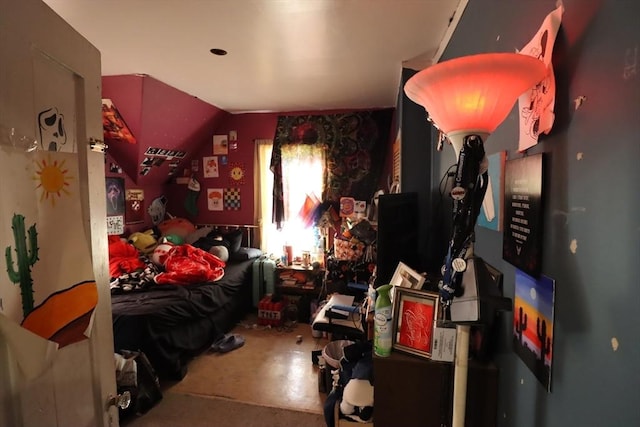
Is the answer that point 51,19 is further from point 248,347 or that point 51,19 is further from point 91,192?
point 248,347

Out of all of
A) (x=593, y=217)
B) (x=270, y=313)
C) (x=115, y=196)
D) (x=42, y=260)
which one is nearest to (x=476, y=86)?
(x=593, y=217)

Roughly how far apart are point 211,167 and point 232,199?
→ 1.61ft

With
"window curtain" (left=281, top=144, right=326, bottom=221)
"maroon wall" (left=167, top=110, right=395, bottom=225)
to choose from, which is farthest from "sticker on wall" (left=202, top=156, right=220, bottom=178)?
"window curtain" (left=281, top=144, right=326, bottom=221)

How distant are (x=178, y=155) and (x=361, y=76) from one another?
2.43 m

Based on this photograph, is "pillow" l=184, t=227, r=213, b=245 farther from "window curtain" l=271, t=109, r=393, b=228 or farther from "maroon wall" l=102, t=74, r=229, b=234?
"window curtain" l=271, t=109, r=393, b=228

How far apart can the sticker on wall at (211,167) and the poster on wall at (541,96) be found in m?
3.86

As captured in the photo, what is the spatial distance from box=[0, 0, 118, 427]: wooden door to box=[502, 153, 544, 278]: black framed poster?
1.05 meters

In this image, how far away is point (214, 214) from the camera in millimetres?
4332

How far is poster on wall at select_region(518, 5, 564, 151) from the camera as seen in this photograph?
0.71 m

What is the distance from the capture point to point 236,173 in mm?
4207

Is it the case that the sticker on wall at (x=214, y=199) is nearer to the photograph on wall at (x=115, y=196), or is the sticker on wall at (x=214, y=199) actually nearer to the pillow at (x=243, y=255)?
the pillow at (x=243, y=255)

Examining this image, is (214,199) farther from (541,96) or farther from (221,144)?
(541,96)

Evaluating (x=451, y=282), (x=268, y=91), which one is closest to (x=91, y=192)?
(x=451, y=282)

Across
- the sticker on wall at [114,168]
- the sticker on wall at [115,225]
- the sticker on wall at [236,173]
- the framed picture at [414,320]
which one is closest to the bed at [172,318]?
the sticker on wall at [115,225]
